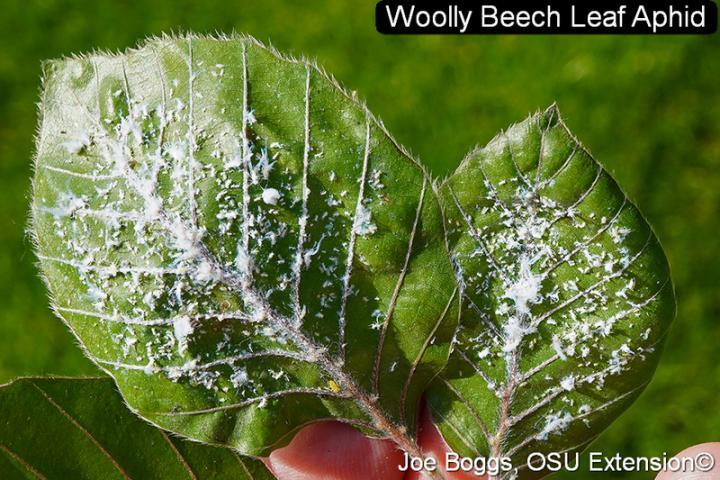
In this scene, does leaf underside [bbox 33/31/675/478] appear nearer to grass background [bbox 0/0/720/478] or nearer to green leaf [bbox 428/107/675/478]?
green leaf [bbox 428/107/675/478]

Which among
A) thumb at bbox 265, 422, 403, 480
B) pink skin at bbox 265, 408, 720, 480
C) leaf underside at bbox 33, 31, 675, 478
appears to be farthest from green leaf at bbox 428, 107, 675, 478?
thumb at bbox 265, 422, 403, 480

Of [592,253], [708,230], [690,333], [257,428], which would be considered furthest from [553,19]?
[257,428]

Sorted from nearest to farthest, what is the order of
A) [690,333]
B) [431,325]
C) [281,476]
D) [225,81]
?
[225,81], [431,325], [281,476], [690,333]

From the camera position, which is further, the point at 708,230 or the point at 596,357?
the point at 708,230

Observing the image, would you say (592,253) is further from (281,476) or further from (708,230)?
(708,230)

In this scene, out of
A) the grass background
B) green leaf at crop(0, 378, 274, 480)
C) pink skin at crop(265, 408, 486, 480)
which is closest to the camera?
green leaf at crop(0, 378, 274, 480)

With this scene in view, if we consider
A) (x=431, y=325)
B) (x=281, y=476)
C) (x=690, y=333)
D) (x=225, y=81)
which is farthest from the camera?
(x=690, y=333)

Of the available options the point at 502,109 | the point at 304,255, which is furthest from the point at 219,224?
the point at 502,109
